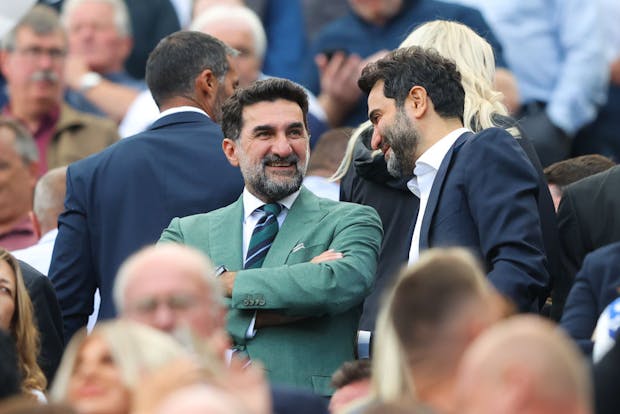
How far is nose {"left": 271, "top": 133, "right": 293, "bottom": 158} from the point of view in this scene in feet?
26.0

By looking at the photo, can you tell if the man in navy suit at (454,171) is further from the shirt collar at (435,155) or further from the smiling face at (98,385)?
the smiling face at (98,385)

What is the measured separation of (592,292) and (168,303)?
78.0 inches

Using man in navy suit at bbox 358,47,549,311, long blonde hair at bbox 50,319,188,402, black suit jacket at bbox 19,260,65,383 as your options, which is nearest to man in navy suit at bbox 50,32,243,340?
black suit jacket at bbox 19,260,65,383

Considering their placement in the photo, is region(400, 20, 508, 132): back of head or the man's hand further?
region(400, 20, 508, 132): back of head

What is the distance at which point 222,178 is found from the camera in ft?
27.8

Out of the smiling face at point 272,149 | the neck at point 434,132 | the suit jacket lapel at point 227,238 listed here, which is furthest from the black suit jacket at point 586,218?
the suit jacket lapel at point 227,238

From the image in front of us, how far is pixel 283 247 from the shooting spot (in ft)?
25.3

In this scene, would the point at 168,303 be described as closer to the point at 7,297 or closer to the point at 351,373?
the point at 351,373

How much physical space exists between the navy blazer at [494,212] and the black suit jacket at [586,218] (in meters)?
0.42

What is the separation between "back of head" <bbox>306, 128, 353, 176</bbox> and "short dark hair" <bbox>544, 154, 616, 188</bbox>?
1352 millimetres

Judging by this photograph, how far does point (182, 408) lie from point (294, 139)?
134 inches

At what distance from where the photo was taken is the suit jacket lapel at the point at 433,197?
7719 mm

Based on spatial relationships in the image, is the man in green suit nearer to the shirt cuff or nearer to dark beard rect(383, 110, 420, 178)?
the shirt cuff

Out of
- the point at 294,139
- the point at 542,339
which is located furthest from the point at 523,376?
the point at 294,139
